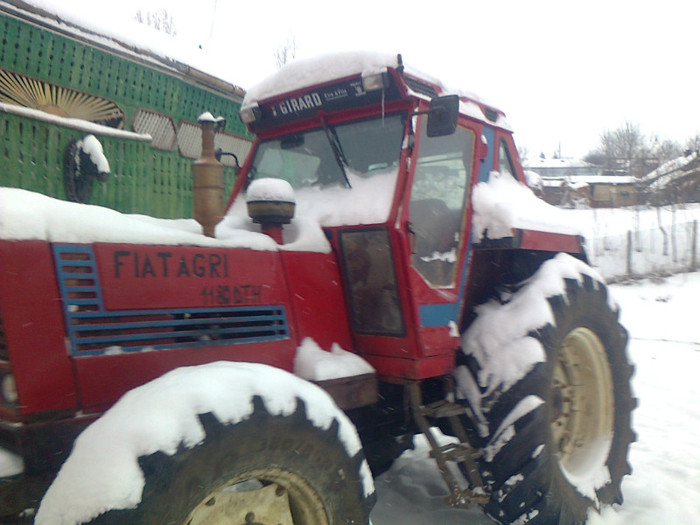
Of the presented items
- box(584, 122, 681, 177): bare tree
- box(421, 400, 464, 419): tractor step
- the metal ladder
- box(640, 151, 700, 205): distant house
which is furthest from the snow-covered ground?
box(584, 122, 681, 177): bare tree

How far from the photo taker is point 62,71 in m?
6.13

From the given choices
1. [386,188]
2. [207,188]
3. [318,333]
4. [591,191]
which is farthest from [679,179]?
[207,188]

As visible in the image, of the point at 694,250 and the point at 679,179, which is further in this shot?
the point at 679,179

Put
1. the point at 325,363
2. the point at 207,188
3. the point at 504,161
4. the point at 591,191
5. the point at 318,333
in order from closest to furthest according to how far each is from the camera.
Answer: the point at 207,188
the point at 325,363
the point at 318,333
the point at 504,161
the point at 591,191

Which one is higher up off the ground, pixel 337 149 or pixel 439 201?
pixel 337 149

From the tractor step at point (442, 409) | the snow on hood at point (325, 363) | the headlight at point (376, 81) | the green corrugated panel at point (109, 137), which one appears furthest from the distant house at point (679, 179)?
the snow on hood at point (325, 363)

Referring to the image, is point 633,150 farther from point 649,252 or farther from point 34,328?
point 34,328

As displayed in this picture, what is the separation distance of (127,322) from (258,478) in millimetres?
700

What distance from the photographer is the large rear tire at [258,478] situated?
1.53 meters

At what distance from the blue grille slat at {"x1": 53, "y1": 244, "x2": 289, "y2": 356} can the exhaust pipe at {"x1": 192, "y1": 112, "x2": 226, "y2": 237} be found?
0.38 metres

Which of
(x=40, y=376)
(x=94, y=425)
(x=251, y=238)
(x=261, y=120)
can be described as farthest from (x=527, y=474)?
(x=261, y=120)

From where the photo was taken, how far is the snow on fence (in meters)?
14.2

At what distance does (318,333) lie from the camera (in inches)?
100

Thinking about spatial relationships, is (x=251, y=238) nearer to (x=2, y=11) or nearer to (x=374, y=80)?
(x=374, y=80)
